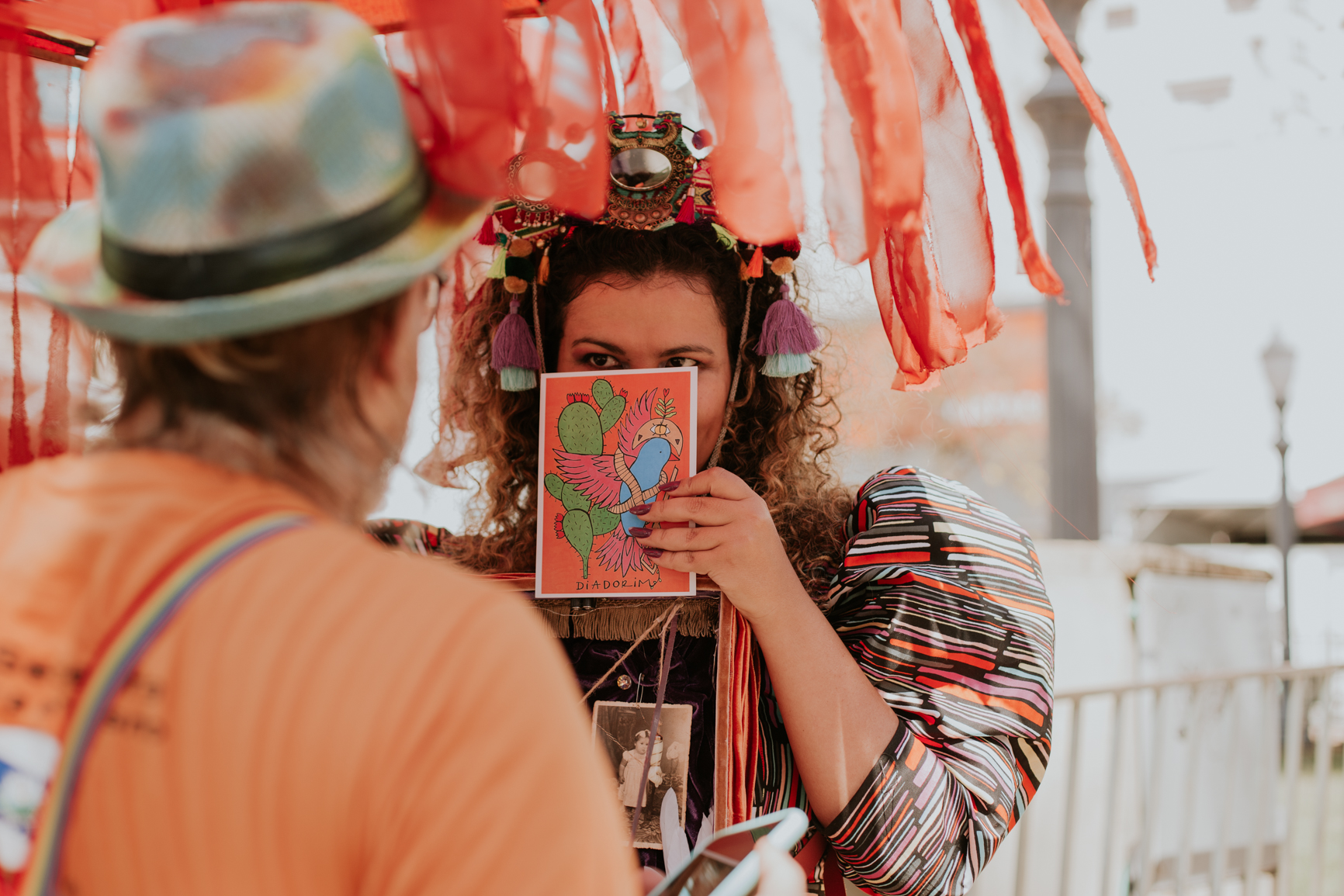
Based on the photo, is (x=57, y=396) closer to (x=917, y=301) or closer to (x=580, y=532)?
(x=580, y=532)

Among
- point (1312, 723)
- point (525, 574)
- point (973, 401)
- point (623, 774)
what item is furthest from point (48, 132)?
point (1312, 723)

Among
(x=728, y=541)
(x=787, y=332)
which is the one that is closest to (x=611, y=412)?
(x=728, y=541)

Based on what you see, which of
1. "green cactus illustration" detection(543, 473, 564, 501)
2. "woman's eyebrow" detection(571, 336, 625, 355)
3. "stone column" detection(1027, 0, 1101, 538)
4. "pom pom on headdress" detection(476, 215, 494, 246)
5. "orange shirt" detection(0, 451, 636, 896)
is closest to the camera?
"orange shirt" detection(0, 451, 636, 896)

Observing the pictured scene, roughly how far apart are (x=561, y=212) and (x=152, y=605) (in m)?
1.30

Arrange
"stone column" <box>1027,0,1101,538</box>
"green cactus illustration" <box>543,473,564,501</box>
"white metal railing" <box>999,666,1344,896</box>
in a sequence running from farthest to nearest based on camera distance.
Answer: "stone column" <box>1027,0,1101,538</box> < "white metal railing" <box>999,666,1344,896</box> < "green cactus illustration" <box>543,473,564,501</box>

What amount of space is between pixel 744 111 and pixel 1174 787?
418 centimetres

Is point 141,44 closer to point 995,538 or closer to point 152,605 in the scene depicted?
point 152,605

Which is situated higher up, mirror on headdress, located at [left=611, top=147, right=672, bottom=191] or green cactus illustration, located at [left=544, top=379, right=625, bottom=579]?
mirror on headdress, located at [left=611, top=147, right=672, bottom=191]

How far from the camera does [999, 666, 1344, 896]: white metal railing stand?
11.2 feet

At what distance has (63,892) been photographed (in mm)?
628

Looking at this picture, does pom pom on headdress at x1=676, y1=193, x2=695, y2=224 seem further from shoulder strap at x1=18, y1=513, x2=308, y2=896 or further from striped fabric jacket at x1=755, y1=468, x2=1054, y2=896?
shoulder strap at x1=18, y1=513, x2=308, y2=896

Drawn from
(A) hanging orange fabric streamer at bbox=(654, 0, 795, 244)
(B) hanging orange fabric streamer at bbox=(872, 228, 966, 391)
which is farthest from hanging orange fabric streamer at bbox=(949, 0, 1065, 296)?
(A) hanging orange fabric streamer at bbox=(654, 0, 795, 244)

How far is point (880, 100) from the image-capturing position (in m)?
1.04

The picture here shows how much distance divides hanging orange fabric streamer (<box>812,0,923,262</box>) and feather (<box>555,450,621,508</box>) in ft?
2.16
